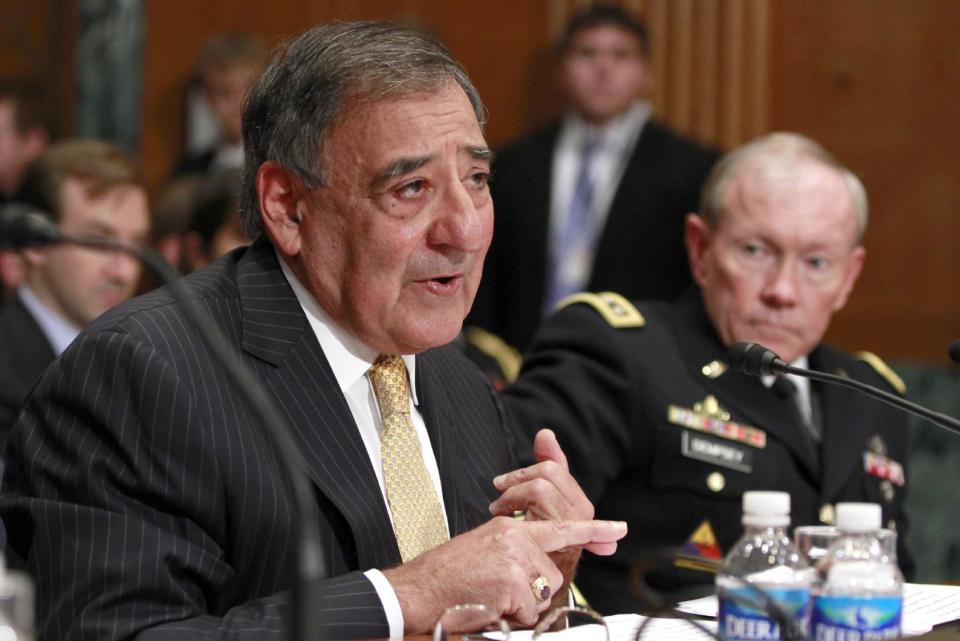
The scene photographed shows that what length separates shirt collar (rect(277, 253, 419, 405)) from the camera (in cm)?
222

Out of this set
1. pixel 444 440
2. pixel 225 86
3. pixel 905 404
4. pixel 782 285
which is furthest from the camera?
pixel 225 86

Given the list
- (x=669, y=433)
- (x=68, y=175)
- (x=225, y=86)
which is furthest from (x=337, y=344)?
(x=225, y=86)

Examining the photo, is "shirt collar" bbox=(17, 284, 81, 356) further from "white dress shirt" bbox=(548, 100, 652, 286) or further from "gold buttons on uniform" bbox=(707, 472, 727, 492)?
"gold buttons on uniform" bbox=(707, 472, 727, 492)

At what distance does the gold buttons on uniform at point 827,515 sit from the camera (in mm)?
3094

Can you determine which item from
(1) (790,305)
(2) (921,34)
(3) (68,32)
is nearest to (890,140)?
(2) (921,34)

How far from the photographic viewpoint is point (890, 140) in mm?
5281

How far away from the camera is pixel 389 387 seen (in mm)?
2258

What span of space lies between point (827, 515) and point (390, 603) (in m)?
1.47

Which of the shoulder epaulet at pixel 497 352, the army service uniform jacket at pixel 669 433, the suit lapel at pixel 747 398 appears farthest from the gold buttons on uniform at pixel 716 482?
the shoulder epaulet at pixel 497 352

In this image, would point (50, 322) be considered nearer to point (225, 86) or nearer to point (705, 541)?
point (225, 86)

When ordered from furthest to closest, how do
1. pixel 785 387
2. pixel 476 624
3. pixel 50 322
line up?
1. pixel 50 322
2. pixel 785 387
3. pixel 476 624

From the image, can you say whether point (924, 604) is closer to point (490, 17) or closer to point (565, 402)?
point (565, 402)

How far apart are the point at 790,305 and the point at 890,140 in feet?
7.50

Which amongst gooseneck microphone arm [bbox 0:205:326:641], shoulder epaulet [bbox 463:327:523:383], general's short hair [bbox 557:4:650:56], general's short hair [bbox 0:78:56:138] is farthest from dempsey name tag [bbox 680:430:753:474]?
general's short hair [bbox 0:78:56:138]
